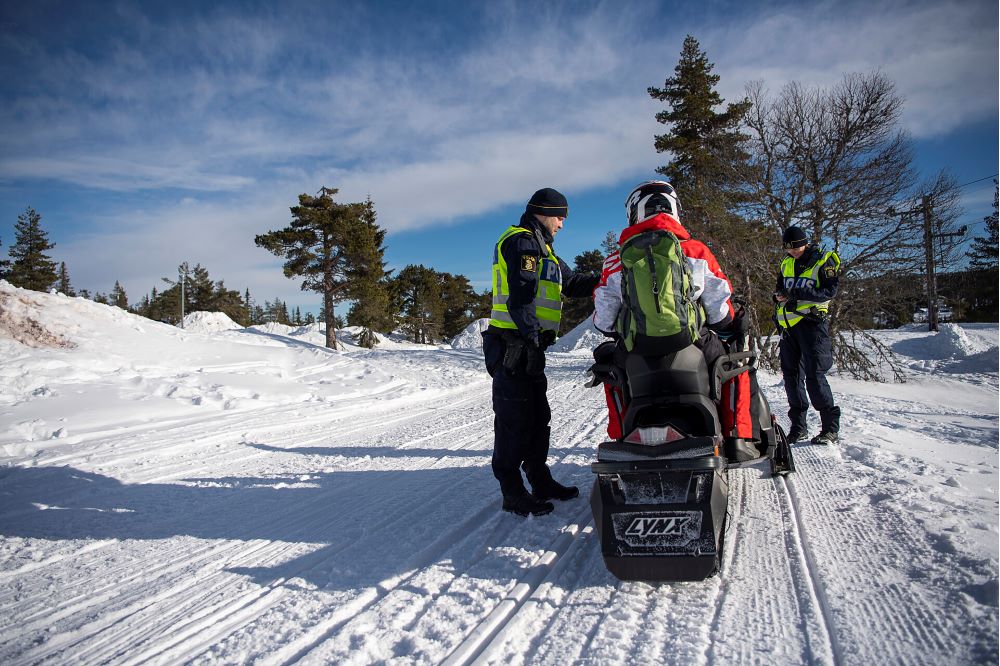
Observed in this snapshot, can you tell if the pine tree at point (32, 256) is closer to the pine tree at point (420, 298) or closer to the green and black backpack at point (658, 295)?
the pine tree at point (420, 298)

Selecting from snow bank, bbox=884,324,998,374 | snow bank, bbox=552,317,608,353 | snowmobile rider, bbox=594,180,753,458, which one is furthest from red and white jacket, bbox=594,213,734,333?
snow bank, bbox=552,317,608,353

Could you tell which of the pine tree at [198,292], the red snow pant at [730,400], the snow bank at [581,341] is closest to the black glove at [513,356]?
the red snow pant at [730,400]

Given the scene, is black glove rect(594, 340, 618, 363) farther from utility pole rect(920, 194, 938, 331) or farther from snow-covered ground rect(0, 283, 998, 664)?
utility pole rect(920, 194, 938, 331)

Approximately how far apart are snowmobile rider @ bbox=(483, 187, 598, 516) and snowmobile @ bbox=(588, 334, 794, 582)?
0.91 m

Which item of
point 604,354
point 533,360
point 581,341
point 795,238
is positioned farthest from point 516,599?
point 581,341

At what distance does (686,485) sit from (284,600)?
6.09ft

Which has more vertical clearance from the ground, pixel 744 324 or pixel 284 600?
pixel 744 324

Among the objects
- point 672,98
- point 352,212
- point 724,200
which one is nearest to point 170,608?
point 724,200

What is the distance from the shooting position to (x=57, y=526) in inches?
132

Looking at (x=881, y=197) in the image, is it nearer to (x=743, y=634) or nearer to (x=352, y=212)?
(x=743, y=634)

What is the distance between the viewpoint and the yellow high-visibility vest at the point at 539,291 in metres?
3.23

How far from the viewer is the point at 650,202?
2650 mm

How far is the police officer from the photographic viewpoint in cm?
430

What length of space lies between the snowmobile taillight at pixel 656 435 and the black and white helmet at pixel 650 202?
1141 millimetres
